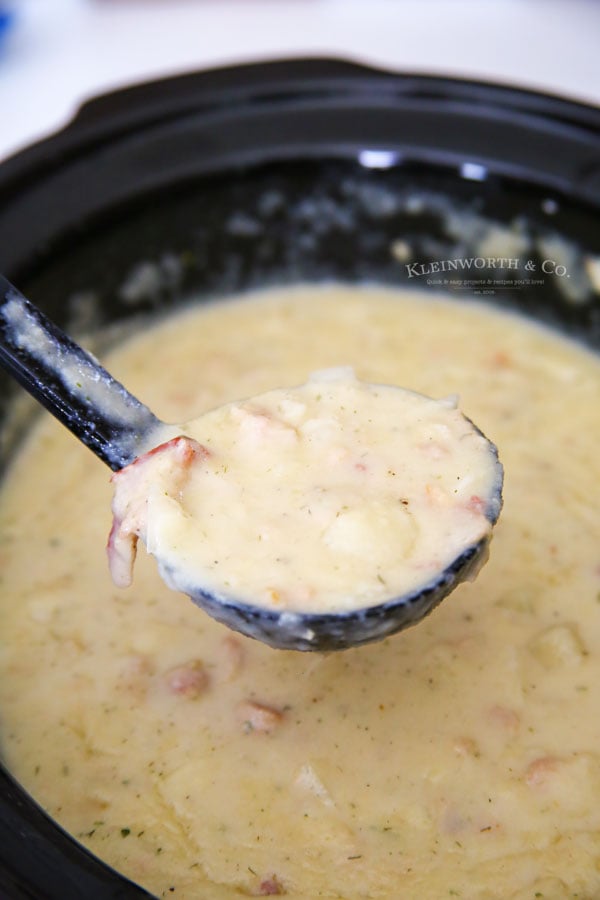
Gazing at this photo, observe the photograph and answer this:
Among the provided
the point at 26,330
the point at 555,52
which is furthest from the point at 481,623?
the point at 555,52

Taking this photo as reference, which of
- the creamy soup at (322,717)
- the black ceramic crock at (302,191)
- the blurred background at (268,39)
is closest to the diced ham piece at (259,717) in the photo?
the creamy soup at (322,717)

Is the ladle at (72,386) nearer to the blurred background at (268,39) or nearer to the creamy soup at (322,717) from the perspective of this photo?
the creamy soup at (322,717)

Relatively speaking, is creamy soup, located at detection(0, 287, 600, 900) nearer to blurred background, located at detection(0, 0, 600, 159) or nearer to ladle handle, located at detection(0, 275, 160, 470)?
ladle handle, located at detection(0, 275, 160, 470)

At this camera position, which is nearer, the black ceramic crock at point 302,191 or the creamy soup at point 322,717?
the creamy soup at point 322,717

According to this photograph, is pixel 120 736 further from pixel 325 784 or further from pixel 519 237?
pixel 519 237

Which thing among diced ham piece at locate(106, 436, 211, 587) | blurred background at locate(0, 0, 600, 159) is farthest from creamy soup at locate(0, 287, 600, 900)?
blurred background at locate(0, 0, 600, 159)

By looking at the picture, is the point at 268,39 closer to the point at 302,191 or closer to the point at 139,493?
the point at 302,191
